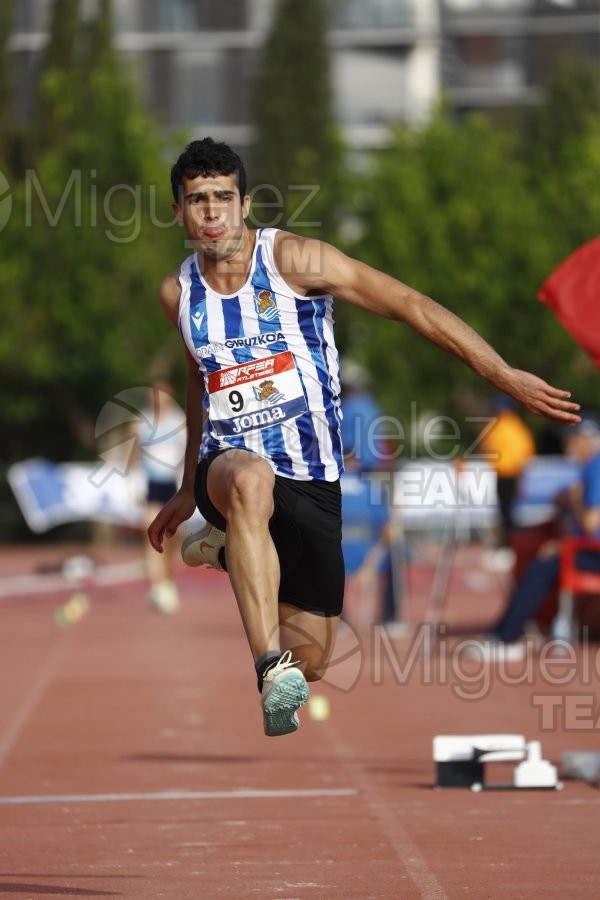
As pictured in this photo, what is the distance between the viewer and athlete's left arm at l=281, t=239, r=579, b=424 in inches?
206

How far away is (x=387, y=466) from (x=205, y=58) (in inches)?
1786

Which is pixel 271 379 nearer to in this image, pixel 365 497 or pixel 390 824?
pixel 390 824

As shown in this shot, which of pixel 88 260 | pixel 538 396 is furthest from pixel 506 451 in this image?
pixel 88 260

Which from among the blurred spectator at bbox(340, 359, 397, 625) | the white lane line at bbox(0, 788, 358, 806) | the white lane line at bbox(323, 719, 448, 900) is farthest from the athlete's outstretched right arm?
the blurred spectator at bbox(340, 359, 397, 625)

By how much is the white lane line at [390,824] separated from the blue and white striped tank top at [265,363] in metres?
1.27

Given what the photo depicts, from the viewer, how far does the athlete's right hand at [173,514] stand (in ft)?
20.1

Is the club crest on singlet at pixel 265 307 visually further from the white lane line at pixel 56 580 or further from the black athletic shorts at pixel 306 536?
the white lane line at pixel 56 580

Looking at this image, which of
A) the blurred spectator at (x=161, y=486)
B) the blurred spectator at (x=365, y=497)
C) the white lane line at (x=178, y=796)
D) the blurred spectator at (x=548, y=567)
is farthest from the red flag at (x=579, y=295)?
the blurred spectator at (x=161, y=486)

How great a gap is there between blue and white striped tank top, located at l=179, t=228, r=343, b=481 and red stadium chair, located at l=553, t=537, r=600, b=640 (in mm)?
6956

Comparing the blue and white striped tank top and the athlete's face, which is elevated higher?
the athlete's face

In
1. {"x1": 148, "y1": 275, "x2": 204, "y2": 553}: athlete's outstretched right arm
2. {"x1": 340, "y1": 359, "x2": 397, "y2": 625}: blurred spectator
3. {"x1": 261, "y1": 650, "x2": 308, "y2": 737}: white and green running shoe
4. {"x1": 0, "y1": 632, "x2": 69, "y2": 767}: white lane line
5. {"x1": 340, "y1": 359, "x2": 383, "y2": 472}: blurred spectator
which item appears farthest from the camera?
{"x1": 340, "y1": 359, "x2": 397, "y2": 625}: blurred spectator

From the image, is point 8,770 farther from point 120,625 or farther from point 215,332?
point 120,625

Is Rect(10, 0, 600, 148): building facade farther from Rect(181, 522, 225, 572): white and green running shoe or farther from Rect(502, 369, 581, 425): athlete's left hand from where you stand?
Rect(502, 369, 581, 425): athlete's left hand

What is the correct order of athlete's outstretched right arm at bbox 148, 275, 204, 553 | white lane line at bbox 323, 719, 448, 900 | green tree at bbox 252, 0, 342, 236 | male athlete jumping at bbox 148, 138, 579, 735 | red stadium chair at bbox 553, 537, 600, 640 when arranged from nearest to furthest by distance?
1. male athlete jumping at bbox 148, 138, 579, 735
2. white lane line at bbox 323, 719, 448, 900
3. athlete's outstretched right arm at bbox 148, 275, 204, 553
4. red stadium chair at bbox 553, 537, 600, 640
5. green tree at bbox 252, 0, 342, 236
